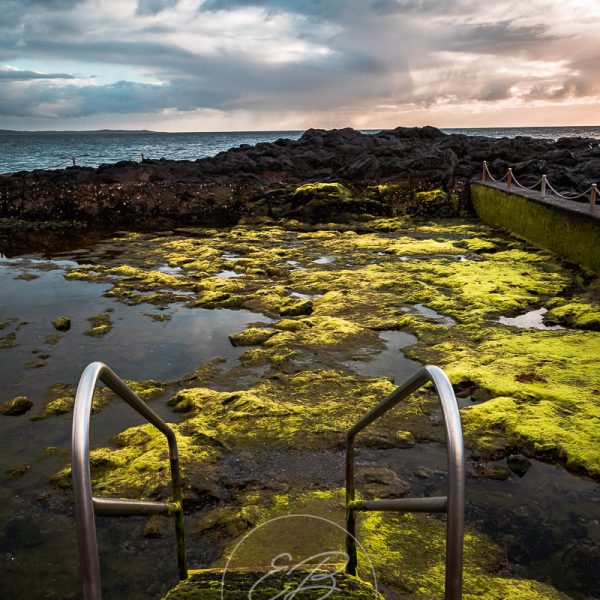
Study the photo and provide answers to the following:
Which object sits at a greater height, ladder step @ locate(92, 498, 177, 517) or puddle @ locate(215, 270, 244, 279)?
ladder step @ locate(92, 498, 177, 517)

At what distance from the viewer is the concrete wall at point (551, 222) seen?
409 inches

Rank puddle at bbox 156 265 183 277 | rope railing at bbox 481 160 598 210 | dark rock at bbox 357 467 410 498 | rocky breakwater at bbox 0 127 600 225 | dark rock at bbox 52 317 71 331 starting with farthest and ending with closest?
1. rocky breakwater at bbox 0 127 600 225
2. puddle at bbox 156 265 183 277
3. rope railing at bbox 481 160 598 210
4. dark rock at bbox 52 317 71 331
5. dark rock at bbox 357 467 410 498

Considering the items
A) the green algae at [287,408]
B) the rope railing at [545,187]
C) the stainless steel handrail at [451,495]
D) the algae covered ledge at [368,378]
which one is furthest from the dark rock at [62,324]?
the rope railing at [545,187]

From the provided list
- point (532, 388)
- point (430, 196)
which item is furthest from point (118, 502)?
point (430, 196)

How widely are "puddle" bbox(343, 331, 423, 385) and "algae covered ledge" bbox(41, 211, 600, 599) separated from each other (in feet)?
0.18

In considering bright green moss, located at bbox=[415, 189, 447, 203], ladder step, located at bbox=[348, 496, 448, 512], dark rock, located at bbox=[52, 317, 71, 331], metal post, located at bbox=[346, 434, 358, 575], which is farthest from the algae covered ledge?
bright green moss, located at bbox=[415, 189, 447, 203]

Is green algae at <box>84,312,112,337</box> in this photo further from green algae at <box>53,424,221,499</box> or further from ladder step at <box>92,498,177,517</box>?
ladder step at <box>92,498,177,517</box>

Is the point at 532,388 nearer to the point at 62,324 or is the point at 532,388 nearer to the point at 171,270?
the point at 62,324

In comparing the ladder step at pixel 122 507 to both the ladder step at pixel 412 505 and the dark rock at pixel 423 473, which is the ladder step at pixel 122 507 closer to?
the ladder step at pixel 412 505

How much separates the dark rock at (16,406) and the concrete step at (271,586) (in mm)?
3665

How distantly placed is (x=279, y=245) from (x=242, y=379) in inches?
338

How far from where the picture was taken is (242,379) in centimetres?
626

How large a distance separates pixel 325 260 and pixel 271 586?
10.2 metres

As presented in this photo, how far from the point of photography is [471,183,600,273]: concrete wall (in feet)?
34.1
